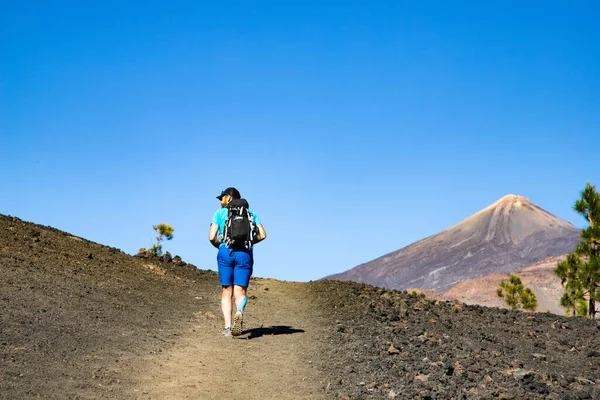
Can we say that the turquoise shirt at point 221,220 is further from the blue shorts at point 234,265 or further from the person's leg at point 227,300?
the person's leg at point 227,300

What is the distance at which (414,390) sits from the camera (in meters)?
8.92

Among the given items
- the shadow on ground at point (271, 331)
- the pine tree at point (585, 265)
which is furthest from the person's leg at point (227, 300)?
the pine tree at point (585, 265)

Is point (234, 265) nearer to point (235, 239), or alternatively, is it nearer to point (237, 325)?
point (235, 239)

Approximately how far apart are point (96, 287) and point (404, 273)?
185 m

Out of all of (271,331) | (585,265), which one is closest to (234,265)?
(271,331)

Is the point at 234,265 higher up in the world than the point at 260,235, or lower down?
lower down

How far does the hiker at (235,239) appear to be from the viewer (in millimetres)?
11453

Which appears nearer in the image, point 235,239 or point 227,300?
point 235,239

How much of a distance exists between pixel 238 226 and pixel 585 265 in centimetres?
2012

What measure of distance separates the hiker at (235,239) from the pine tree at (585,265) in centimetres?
1869

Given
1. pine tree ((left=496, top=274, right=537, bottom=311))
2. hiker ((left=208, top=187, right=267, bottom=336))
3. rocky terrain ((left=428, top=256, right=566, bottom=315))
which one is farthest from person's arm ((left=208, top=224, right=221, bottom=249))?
rocky terrain ((left=428, top=256, right=566, bottom=315))

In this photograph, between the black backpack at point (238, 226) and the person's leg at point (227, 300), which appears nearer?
the black backpack at point (238, 226)

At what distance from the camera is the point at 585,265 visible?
2756cm

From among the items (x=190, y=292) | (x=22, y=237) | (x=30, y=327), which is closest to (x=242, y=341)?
(x=30, y=327)
